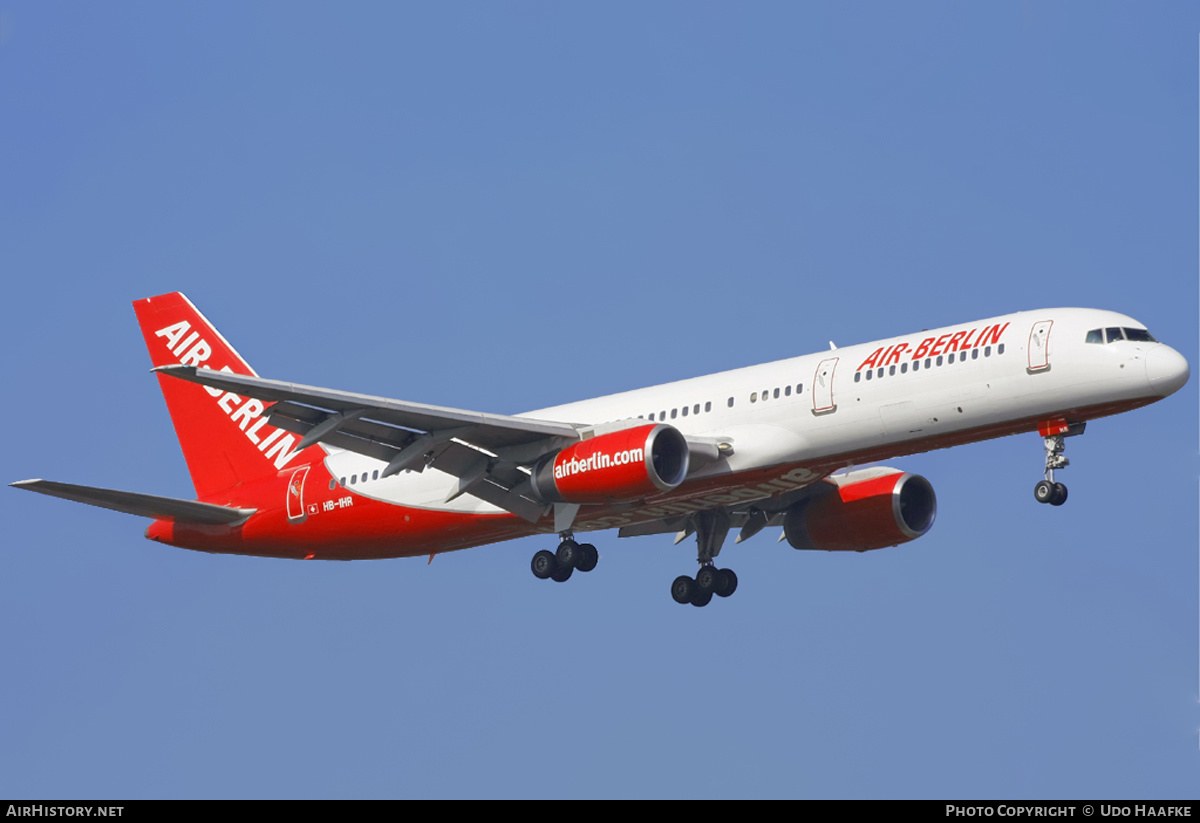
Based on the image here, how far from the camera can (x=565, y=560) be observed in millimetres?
47312

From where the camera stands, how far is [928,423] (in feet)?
137

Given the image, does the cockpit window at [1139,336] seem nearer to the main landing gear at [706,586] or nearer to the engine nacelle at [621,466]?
the engine nacelle at [621,466]

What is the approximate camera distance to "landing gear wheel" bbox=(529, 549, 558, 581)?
156 ft

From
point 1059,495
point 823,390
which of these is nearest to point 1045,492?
Answer: point 1059,495

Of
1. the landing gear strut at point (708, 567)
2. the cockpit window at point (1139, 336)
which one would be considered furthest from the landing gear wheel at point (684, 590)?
the cockpit window at point (1139, 336)

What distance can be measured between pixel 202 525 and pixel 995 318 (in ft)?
71.2

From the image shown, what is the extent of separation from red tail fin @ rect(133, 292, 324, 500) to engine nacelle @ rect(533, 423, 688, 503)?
9399 millimetres

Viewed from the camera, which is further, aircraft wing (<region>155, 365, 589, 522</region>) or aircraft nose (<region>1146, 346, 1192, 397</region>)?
aircraft wing (<region>155, 365, 589, 522</region>)

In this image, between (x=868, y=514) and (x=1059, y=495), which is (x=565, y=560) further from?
(x=1059, y=495)

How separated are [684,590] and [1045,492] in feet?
40.3

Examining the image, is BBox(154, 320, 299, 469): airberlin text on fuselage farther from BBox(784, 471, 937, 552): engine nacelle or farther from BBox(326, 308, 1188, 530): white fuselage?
BBox(784, 471, 937, 552): engine nacelle

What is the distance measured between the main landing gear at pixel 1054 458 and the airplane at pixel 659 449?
4 centimetres

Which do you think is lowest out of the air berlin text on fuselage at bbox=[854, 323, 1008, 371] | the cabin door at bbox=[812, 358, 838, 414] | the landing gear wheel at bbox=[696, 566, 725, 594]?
the landing gear wheel at bbox=[696, 566, 725, 594]

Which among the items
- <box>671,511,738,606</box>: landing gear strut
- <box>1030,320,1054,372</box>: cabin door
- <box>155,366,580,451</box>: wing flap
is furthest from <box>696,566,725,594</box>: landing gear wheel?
<box>1030,320,1054,372</box>: cabin door
